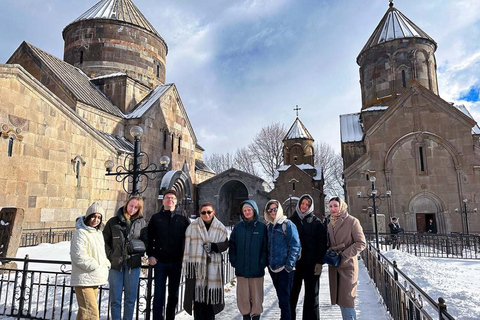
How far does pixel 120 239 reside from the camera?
3.94m

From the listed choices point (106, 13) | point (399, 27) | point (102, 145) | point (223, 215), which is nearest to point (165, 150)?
point (102, 145)

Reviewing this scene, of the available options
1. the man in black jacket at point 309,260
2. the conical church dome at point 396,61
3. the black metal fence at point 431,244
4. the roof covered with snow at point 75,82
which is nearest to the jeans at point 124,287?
the man in black jacket at point 309,260

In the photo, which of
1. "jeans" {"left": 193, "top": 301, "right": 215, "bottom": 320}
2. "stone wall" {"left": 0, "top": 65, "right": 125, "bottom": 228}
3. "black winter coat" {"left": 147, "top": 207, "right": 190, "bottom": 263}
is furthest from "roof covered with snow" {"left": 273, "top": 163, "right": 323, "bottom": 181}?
"jeans" {"left": 193, "top": 301, "right": 215, "bottom": 320}

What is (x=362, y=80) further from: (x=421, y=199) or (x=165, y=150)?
(x=165, y=150)

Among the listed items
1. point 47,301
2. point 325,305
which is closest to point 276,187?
point 325,305

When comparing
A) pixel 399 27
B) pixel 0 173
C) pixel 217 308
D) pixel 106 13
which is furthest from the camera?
pixel 399 27

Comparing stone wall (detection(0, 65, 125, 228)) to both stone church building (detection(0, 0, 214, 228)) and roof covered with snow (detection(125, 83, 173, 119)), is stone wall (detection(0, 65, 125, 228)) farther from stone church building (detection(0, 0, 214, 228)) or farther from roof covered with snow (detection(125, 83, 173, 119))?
roof covered with snow (detection(125, 83, 173, 119))

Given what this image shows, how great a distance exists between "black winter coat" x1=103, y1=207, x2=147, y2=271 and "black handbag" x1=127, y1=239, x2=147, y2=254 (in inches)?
2.3

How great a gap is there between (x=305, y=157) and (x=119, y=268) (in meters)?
24.6

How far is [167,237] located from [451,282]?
6.82m

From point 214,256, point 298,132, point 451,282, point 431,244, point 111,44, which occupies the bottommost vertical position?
point 451,282

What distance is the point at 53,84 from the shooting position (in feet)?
47.5

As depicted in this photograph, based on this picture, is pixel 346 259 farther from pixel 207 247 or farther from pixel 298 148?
pixel 298 148

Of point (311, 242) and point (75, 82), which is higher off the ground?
point (75, 82)
